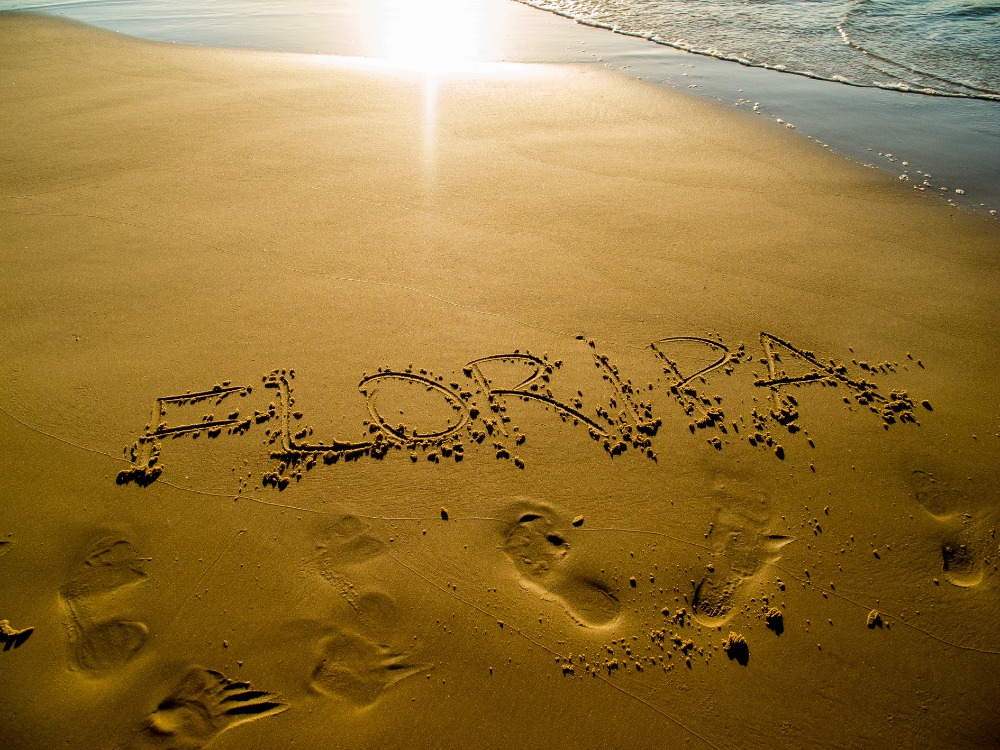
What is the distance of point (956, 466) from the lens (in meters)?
2.57

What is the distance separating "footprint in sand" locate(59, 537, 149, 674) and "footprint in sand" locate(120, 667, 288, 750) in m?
0.24

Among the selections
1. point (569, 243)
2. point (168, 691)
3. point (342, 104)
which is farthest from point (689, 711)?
point (342, 104)

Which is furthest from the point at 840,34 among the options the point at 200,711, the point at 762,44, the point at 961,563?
the point at 200,711

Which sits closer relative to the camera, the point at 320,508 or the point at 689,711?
the point at 689,711

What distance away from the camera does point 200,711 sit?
1.82 meters

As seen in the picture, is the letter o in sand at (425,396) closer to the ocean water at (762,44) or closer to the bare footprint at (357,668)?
the bare footprint at (357,668)

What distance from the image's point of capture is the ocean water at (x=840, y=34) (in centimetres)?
664

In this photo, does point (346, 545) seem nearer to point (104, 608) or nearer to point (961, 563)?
point (104, 608)

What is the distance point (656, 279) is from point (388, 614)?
2541mm

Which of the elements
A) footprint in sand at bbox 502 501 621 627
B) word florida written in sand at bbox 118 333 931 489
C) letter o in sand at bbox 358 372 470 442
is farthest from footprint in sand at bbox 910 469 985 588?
letter o in sand at bbox 358 372 470 442

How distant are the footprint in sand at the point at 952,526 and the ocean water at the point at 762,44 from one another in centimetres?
300

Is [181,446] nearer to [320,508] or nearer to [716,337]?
[320,508]

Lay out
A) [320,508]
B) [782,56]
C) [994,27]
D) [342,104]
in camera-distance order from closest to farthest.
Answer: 1. [320,508]
2. [342,104]
3. [782,56]
4. [994,27]

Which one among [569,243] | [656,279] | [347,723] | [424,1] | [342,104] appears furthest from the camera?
[424,1]
